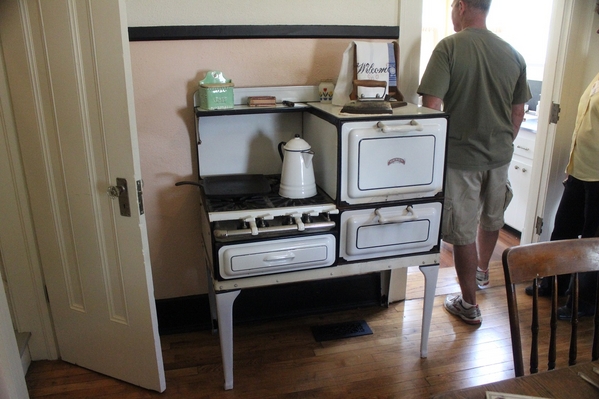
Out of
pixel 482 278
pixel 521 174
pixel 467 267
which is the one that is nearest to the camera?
pixel 467 267

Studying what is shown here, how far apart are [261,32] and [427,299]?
4.63 ft

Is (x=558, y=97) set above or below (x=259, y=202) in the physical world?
above

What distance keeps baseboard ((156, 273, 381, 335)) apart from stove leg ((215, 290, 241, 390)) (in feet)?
1.58

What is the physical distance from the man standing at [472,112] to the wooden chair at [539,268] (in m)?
1.09

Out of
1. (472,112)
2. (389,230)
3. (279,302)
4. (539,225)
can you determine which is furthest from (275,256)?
(539,225)

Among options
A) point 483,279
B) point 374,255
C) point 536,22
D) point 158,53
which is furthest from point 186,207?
point 536,22

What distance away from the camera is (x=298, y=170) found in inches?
79.4

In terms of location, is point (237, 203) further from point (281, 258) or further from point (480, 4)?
point (480, 4)

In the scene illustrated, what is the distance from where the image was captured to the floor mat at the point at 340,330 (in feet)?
7.92

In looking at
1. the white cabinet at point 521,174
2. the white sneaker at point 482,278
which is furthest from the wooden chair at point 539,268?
the white cabinet at point 521,174

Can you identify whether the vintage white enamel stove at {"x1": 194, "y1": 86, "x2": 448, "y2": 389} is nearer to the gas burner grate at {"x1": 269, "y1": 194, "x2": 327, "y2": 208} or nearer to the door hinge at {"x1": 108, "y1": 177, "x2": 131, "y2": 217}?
the gas burner grate at {"x1": 269, "y1": 194, "x2": 327, "y2": 208}

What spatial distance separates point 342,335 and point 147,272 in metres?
1.05

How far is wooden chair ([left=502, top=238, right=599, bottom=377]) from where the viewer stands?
→ 4.08 ft

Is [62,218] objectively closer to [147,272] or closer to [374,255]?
[147,272]
